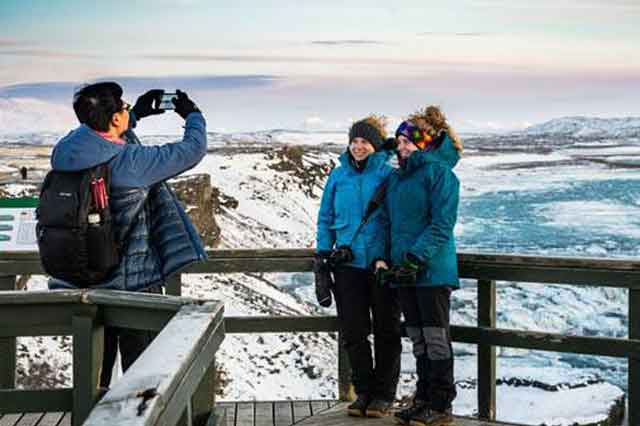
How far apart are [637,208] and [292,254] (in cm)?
4671

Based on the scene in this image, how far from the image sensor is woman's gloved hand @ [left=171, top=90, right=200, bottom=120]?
12.4ft

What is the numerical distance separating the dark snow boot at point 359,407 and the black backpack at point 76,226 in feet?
5.73

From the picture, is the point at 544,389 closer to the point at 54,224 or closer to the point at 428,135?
the point at 428,135

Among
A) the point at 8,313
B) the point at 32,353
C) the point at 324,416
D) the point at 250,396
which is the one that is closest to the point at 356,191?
the point at 324,416

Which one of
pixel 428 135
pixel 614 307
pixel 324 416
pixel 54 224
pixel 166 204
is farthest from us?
pixel 614 307

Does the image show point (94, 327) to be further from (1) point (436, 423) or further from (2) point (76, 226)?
(1) point (436, 423)

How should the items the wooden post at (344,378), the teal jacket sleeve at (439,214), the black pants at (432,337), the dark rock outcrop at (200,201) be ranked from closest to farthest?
1. the teal jacket sleeve at (439,214)
2. the black pants at (432,337)
3. the wooden post at (344,378)
4. the dark rock outcrop at (200,201)

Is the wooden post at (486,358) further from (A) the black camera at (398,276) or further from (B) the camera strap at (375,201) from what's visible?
(B) the camera strap at (375,201)

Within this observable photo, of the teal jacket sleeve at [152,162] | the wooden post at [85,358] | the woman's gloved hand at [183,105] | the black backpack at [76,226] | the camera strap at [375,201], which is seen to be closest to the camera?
the wooden post at [85,358]

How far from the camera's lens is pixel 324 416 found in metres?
4.91

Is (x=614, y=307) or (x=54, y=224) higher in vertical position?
(x=54, y=224)

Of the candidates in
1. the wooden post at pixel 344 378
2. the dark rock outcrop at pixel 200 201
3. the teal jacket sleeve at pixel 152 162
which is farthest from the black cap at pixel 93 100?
the dark rock outcrop at pixel 200 201

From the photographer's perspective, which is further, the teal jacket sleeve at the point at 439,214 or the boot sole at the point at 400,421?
the boot sole at the point at 400,421

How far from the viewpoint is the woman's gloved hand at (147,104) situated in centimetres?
390
